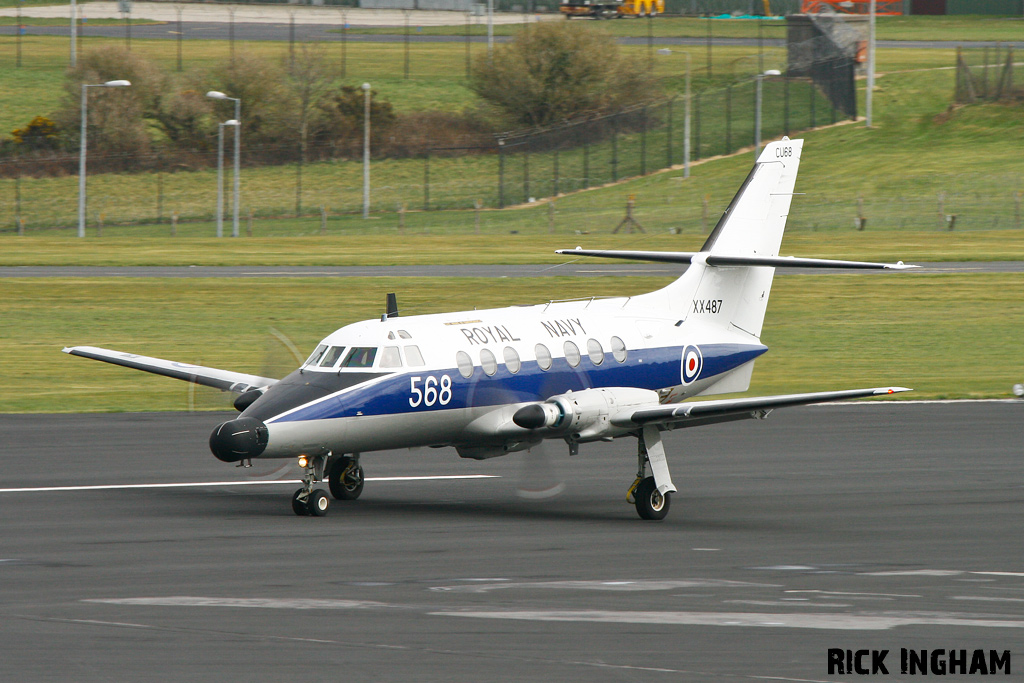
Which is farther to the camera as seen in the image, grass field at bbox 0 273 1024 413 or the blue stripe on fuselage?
grass field at bbox 0 273 1024 413

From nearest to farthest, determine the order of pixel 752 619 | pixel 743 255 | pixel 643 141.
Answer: pixel 752 619 < pixel 743 255 < pixel 643 141

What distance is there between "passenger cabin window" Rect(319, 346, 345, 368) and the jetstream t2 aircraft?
2cm

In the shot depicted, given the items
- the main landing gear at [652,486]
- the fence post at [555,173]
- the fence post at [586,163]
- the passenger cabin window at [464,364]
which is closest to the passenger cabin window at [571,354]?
the main landing gear at [652,486]

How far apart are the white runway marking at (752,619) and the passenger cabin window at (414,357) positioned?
5.91m

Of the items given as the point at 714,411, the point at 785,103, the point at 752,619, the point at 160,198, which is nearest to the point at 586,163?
the point at 785,103

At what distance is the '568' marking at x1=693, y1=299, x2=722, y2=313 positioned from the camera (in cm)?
2408

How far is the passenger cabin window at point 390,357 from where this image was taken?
19.6m

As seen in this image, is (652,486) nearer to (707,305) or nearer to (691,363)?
(691,363)

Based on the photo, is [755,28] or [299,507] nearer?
[299,507]

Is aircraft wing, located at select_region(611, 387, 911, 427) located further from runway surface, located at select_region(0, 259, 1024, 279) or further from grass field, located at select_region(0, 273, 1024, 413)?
runway surface, located at select_region(0, 259, 1024, 279)

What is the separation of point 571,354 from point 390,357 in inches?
132

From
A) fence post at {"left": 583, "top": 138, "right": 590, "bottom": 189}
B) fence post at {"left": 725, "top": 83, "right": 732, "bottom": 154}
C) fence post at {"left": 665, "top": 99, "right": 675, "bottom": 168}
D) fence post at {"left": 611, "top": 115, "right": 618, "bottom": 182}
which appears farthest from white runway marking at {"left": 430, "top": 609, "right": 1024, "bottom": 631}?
fence post at {"left": 725, "top": 83, "right": 732, "bottom": 154}

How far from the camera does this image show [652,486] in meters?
20.4

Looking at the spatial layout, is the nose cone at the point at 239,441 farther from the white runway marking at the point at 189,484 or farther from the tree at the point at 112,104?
the tree at the point at 112,104
